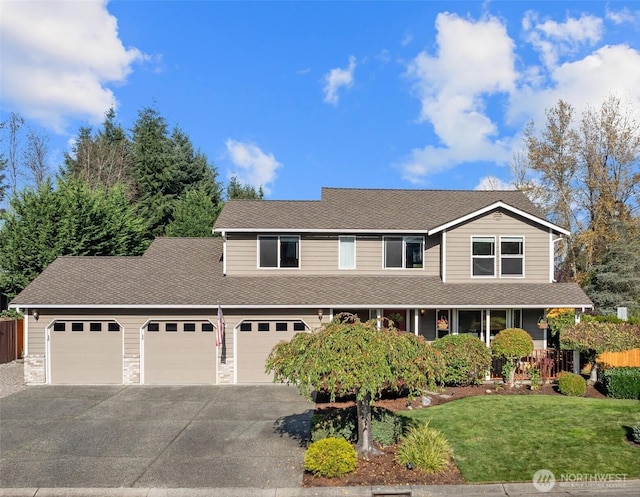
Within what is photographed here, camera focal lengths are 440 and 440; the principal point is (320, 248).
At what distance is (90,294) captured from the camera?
52.9ft

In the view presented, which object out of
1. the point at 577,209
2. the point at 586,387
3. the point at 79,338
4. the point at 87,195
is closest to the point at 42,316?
the point at 79,338

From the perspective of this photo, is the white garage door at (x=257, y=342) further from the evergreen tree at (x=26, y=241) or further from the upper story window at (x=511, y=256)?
the evergreen tree at (x=26, y=241)

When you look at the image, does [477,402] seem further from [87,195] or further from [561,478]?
[87,195]

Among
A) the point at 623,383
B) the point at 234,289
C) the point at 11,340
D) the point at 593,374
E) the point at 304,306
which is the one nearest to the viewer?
the point at 623,383

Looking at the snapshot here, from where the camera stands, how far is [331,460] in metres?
8.22

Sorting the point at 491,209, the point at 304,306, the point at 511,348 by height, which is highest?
the point at 491,209

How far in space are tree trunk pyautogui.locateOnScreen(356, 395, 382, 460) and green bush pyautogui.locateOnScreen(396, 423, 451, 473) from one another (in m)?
0.56

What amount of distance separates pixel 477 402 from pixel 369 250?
740cm

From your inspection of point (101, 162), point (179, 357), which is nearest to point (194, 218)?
point (101, 162)

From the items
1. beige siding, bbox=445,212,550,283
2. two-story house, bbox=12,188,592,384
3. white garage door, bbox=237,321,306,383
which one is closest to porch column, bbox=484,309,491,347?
two-story house, bbox=12,188,592,384

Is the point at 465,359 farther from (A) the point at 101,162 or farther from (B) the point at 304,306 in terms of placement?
(A) the point at 101,162

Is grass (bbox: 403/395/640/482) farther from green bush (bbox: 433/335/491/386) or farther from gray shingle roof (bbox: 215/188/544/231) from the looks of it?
gray shingle roof (bbox: 215/188/544/231)

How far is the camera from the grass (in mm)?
8648

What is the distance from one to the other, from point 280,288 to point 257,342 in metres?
2.19
